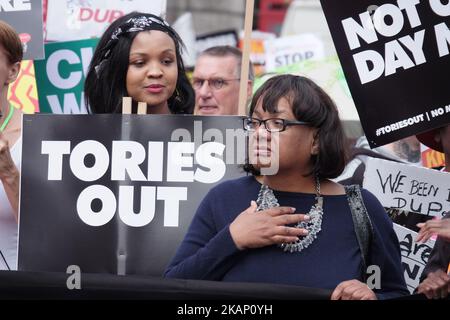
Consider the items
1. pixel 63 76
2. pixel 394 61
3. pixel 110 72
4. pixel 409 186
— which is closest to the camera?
pixel 394 61

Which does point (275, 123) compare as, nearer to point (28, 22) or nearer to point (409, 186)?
point (409, 186)

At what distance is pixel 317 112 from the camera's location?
449 cm

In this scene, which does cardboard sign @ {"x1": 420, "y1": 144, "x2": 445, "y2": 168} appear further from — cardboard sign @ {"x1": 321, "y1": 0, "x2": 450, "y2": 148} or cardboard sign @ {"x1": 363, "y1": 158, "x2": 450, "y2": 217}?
cardboard sign @ {"x1": 321, "y1": 0, "x2": 450, "y2": 148}

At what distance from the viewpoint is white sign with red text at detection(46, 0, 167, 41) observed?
7.33m

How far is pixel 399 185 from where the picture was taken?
18.5 ft

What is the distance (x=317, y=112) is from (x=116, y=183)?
94cm

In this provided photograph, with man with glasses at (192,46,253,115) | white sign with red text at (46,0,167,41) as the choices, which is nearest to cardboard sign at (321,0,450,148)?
white sign with red text at (46,0,167,41)

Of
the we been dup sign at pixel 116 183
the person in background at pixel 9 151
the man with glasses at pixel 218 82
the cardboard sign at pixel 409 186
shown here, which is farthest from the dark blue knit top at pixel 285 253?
the man with glasses at pixel 218 82


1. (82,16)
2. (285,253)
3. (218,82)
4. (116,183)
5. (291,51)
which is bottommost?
(285,253)

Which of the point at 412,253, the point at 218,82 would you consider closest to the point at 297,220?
the point at 412,253

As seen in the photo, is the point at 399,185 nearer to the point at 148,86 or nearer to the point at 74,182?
the point at 148,86

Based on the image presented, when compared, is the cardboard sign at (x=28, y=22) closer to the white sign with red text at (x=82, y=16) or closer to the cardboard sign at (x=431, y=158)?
the white sign with red text at (x=82, y=16)

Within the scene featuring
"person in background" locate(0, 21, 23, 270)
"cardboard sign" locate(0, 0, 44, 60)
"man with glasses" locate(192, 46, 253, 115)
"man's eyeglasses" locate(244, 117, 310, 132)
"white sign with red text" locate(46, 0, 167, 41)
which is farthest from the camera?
"man with glasses" locate(192, 46, 253, 115)

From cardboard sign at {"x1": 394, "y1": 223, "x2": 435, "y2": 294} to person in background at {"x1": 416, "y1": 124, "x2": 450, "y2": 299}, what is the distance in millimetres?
362
